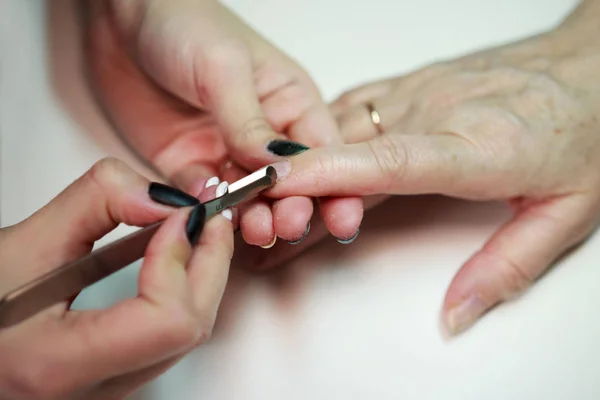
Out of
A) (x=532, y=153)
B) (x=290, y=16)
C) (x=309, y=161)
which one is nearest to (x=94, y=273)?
(x=309, y=161)

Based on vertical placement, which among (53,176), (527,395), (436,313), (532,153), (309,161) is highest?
(53,176)

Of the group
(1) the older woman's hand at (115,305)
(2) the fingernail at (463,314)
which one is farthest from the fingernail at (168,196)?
(2) the fingernail at (463,314)

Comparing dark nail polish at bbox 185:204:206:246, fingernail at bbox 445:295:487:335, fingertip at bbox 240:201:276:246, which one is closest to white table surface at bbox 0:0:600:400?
fingernail at bbox 445:295:487:335

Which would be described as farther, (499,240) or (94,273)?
(499,240)

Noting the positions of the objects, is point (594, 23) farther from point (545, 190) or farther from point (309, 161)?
point (309, 161)

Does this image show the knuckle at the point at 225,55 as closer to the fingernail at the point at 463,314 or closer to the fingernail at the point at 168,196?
the fingernail at the point at 168,196

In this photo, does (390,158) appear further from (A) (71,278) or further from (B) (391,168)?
(A) (71,278)

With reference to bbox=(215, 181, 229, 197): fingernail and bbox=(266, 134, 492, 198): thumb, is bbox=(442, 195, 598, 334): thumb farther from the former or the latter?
bbox=(215, 181, 229, 197): fingernail
